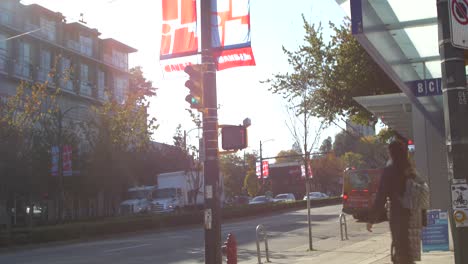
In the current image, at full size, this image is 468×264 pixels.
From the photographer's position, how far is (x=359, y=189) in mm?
25172

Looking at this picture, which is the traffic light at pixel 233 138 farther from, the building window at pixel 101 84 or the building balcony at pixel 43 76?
the building window at pixel 101 84

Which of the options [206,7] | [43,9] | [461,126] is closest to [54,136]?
[43,9]

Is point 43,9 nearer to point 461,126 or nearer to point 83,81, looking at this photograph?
point 83,81

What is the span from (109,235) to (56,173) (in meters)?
5.62

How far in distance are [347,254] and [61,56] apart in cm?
3281

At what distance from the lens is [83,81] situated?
53.8m

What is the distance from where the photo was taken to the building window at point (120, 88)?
5933 cm

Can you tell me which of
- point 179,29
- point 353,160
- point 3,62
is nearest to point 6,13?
point 3,62

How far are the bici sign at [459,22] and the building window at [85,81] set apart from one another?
167ft

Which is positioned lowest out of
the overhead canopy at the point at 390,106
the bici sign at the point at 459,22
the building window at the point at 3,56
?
the bici sign at the point at 459,22

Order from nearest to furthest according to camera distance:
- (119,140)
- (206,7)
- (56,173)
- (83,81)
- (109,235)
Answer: (206,7), (109,235), (56,173), (119,140), (83,81)

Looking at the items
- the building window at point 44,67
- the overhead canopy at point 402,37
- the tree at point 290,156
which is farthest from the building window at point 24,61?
the overhead canopy at point 402,37

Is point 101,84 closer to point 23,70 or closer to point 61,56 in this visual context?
point 23,70

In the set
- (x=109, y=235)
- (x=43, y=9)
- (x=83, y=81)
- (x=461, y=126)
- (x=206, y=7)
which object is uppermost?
(x=43, y=9)
